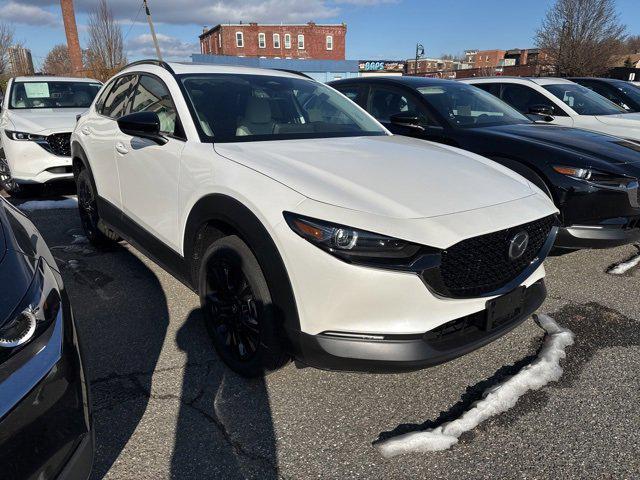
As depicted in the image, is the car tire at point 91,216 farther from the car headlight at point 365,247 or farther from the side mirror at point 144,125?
the car headlight at point 365,247

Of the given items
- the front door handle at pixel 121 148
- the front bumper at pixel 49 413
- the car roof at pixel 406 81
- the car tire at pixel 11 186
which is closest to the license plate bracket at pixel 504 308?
the front bumper at pixel 49 413

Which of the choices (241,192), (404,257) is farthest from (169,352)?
(404,257)

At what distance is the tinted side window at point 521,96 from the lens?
6.91m

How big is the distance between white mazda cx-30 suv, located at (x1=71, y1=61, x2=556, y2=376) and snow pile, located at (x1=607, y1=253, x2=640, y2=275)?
2.05 m

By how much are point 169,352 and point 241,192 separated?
1197 millimetres

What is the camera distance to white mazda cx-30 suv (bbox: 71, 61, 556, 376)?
1.97 meters

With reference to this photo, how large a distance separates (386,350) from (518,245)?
861 mm

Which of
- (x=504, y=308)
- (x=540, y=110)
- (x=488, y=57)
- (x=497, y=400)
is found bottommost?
(x=497, y=400)

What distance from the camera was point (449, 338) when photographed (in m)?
2.13

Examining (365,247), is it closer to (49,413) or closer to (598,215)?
(49,413)

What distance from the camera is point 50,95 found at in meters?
7.66

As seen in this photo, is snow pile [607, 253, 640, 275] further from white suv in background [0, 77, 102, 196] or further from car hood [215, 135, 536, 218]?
white suv in background [0, 77, 102, 196]

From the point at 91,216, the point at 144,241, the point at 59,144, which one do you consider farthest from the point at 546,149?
the point at 59,144

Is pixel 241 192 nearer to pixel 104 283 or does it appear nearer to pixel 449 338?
pixel 449 338
